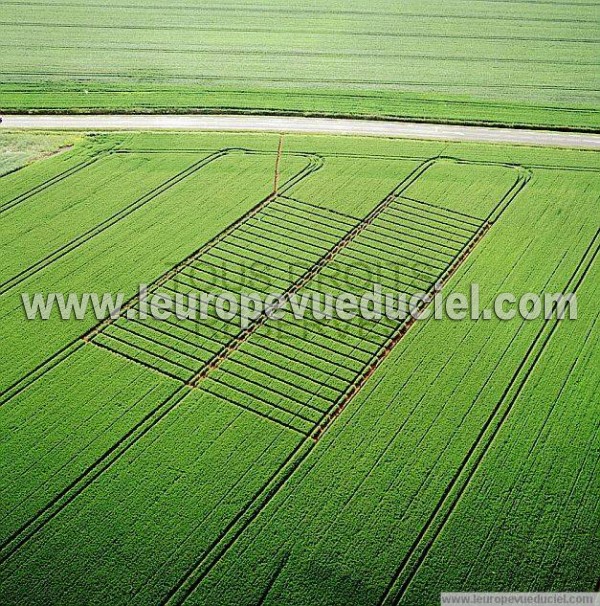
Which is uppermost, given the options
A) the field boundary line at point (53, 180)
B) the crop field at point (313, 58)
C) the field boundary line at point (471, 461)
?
the crop field at point (313, 58)

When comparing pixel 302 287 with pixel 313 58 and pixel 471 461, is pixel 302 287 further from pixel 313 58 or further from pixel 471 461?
pixel 313 58

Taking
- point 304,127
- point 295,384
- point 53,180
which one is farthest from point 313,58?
point 295,384

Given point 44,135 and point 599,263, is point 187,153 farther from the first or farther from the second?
point 599,263

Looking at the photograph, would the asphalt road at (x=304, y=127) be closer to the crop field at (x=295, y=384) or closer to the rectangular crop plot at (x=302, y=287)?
the crop field at (x=295, y=384)

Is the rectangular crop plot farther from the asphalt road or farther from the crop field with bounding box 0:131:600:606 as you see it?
the asphalt road

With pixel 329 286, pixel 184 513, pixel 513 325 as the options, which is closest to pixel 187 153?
pixel 329 286

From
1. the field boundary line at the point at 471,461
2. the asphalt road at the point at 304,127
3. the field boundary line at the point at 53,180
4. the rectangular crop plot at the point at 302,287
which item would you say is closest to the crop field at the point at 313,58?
the asphalt road at the point at 304,127
